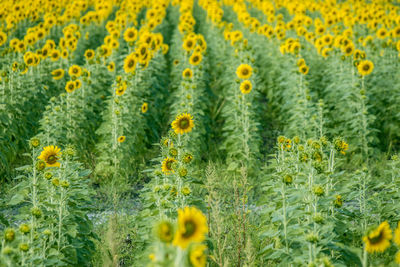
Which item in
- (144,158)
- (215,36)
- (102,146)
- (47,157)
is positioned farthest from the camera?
(215,36)

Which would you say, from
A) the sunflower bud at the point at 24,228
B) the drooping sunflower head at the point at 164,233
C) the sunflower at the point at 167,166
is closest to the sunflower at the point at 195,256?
the drooping sunflower head at the point at 164,233

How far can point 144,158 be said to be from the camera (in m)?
6.69

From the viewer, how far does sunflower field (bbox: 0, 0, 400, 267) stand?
2.96 metres

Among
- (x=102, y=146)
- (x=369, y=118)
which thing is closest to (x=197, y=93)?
(x=102, y=146)

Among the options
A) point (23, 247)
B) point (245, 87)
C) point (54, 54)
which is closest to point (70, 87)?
point (54, 54)

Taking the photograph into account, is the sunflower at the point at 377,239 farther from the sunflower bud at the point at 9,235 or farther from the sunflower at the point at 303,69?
the sunflower at the point at 303,69

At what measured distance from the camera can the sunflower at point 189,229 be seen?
6.02 ft

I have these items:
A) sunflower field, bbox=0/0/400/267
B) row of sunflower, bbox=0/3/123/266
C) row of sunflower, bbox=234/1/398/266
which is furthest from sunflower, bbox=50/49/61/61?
row of sunflower, bbox=234/1/398/266

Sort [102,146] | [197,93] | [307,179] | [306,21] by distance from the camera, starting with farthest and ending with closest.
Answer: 1. [306,21]
2. [197,93]
3. [102,146]
4. [307,179]

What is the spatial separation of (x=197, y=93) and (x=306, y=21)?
434 cm

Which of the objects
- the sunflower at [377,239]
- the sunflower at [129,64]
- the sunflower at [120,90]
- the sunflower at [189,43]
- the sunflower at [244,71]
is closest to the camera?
the sunflower at [377,239]

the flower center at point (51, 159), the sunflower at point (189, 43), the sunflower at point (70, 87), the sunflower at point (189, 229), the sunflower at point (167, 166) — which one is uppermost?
the sunflower at point (189, 43)

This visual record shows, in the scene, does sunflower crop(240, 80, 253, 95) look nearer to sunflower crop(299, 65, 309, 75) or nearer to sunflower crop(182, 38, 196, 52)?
sunflower crop(299, 65, 309, 75)

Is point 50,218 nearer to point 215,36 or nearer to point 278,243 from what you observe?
point 278,243
